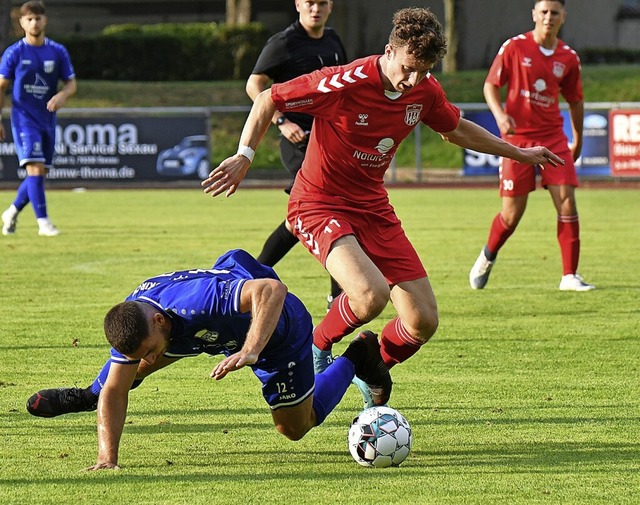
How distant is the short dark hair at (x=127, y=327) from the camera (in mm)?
4625

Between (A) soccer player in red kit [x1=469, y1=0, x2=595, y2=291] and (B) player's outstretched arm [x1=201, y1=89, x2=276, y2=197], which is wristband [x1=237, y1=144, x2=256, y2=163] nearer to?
(B) player's outstretched arm [x1=201, y1=89, x2=276, y2=197]

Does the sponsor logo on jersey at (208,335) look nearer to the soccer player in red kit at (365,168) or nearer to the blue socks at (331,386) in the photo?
the blue socks at (331,386)

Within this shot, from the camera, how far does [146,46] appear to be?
3772 cm

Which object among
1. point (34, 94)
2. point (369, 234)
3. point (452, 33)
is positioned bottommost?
point (452, 33)

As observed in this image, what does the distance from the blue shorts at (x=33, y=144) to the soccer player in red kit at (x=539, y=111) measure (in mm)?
5696

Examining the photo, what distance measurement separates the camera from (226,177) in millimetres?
5590

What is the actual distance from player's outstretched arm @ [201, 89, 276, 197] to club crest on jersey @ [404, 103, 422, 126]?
0.65 metres

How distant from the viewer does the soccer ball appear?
504 centimetres

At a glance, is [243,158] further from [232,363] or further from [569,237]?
[569,237]

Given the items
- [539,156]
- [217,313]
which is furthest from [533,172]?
[217,313]

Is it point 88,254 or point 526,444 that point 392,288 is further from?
point 88,254

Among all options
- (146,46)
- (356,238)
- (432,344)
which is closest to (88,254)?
(432,344)

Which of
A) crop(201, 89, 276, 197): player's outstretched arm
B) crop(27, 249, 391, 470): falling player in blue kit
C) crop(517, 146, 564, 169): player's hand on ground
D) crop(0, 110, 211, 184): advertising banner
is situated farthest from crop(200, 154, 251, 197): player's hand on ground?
crop(0, 110, 211, 184): advertising banner

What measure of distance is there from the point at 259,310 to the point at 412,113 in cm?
170
